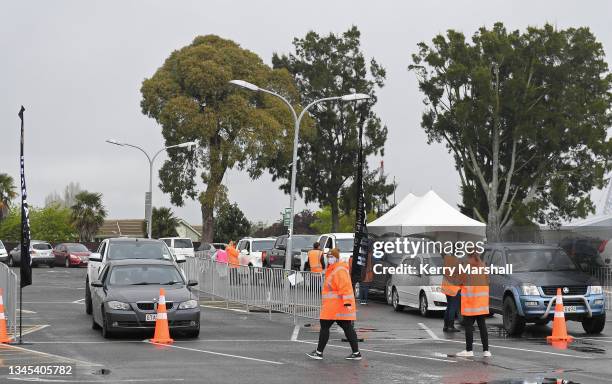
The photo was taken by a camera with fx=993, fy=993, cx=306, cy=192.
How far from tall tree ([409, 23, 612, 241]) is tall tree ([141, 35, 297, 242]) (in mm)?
9963

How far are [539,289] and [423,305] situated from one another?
522 centimetres

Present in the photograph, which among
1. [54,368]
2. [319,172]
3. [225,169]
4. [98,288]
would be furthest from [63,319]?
[319,172]

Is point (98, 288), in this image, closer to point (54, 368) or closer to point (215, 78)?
point (54, 368)

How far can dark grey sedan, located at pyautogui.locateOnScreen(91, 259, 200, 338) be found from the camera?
17.8 metres

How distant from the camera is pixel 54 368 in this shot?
13273 millimetres

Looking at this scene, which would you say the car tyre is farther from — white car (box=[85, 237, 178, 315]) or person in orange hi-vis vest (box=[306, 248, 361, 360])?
person in orange hi-vis vest (box=[306, 248, 361, 360])

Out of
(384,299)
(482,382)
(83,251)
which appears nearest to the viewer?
(482,382)

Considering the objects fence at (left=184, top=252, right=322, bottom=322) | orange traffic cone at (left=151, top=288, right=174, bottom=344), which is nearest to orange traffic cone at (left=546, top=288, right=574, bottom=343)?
fence at (left=184, top=252, right=322, bottom=322)

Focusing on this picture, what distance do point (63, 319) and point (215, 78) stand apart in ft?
133

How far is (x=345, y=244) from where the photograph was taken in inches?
1342

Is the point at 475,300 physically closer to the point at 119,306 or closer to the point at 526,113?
the point at 119,306

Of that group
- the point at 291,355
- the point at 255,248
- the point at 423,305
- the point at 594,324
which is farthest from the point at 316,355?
the point at 255,248

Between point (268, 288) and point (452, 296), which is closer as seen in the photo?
point (452, 296)

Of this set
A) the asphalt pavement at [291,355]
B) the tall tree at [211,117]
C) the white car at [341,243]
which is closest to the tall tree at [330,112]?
the tall tree at [211,117]
